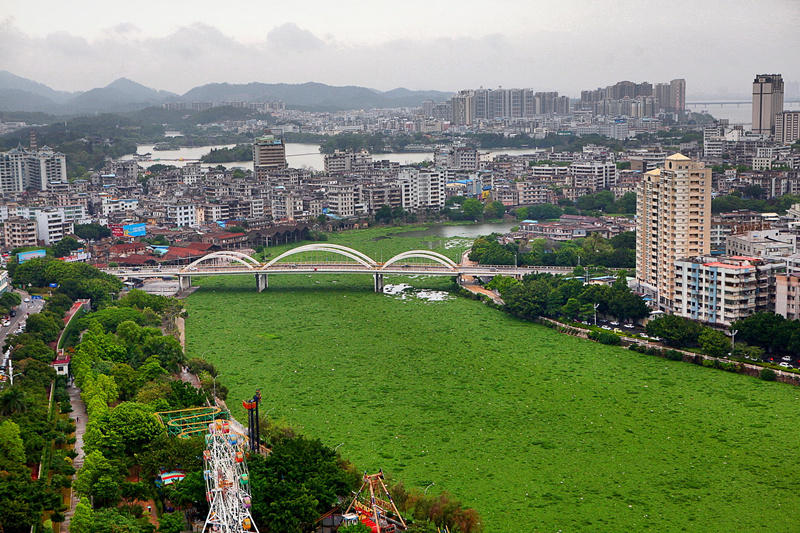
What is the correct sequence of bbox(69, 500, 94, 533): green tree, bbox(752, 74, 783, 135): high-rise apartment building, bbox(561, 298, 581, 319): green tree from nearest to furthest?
bbox(69, 500, 94, 533): green tree → bbox(561, 298, 581, 319): green tree → bbox(752, 74, 783, 135): high-rise apartment building

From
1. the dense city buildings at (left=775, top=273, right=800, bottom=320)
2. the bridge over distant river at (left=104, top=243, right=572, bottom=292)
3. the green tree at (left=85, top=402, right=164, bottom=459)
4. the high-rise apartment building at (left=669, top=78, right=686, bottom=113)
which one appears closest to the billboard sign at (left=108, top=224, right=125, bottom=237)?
the bridge over distant river at (left=104, top=243, right=572, bottom=292)

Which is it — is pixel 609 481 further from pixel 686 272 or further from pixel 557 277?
pixel 557 277

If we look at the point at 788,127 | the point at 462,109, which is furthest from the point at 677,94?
the point at 788,127

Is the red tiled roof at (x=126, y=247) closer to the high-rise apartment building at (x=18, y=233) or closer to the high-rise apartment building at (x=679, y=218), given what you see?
the high-rise apartment building at (x=18, y=233)

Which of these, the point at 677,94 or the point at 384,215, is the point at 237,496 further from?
the point at 677,94

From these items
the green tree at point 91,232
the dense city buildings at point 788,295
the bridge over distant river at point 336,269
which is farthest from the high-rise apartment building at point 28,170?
the dense city buildings at point 788,295

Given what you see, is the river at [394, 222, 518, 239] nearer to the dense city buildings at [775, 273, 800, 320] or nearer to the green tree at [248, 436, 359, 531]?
the dense city buildings at [775, 273, 800, 320]

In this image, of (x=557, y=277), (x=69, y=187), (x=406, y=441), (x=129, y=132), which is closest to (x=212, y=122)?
(x=129, y=132)
